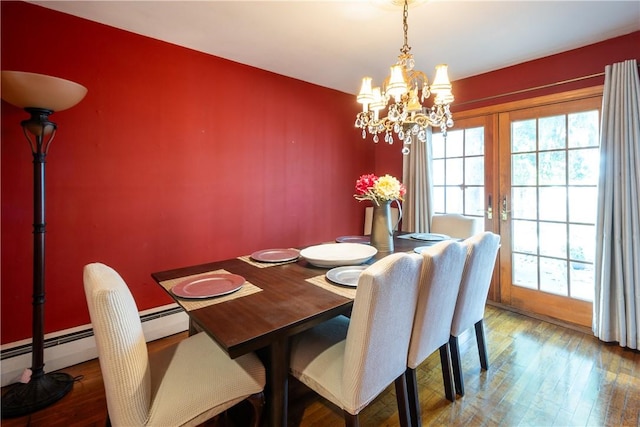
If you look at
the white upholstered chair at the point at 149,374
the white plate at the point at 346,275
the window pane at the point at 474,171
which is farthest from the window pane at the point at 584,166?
the white upholstered chair at the point at 149,374

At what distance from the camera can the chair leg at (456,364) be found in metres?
1.72

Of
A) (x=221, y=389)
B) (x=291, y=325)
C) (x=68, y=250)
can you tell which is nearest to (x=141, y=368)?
(x=221, y=389)

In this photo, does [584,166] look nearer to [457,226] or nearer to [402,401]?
[457,226]

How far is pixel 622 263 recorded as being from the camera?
223 cm

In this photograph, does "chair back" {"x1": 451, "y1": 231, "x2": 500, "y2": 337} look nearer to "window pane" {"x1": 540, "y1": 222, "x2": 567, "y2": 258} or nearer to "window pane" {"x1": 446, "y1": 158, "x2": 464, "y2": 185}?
"window pane" {"x1": 540, "y1": 222, "x2": 567, "y2": 258}

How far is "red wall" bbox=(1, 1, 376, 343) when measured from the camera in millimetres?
1911

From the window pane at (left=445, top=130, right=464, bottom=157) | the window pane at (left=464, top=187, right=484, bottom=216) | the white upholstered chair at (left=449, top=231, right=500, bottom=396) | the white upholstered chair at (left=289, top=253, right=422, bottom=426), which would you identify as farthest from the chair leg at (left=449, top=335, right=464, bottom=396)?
the window pane at (left=445, top=130, right=464, bottom=157)

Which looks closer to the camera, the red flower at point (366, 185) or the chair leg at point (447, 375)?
the chair leg at point (447, 375)

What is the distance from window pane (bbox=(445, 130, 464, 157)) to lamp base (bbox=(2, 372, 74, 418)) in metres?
3.86

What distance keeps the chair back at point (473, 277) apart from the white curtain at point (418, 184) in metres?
1.64

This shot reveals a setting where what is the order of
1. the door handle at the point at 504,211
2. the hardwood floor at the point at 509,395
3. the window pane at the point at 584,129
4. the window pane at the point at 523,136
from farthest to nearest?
the door handle at the point at 504,211, the window pane at the point at 523,136, the window pane at the point at 584,129, the hardwood floor at the point at 509,395

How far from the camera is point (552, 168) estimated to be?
269 centimetres

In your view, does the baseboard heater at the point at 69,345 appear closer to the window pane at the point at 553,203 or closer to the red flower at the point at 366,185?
the red flower at the point at 366,185

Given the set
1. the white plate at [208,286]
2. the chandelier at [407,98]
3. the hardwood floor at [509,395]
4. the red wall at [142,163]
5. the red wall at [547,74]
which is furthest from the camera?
the red wall at [547,74]
